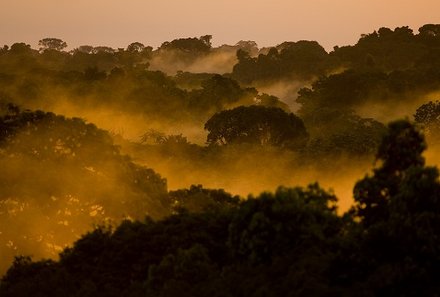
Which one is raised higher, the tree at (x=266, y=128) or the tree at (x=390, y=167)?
the tree at (x=266, y=128)

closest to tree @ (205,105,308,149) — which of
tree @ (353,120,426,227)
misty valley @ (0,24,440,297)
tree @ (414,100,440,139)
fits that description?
misty valley @ (0,24,440,297)

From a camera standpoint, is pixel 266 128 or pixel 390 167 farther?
pixel 266 128

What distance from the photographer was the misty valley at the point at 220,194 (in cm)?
2100

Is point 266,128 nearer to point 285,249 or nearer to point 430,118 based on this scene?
point 430,118

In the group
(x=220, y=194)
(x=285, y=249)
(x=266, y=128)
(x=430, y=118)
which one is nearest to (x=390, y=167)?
(x=285, y=249)

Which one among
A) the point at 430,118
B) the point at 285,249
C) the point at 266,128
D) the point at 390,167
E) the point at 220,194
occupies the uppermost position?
the point at 430,118

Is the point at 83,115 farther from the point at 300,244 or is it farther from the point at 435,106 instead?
the point at 300,244

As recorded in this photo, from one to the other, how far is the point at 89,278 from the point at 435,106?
58.0 m

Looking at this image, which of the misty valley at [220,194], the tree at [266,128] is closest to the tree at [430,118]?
the misty valley at [220,194]

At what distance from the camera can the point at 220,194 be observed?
3994cm

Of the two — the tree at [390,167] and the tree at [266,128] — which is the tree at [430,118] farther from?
the tree at [390,167]

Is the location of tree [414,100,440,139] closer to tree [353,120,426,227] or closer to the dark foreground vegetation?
tree [353,120,426,227]

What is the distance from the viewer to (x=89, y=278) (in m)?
24.4

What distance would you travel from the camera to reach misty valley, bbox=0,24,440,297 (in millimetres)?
21000
